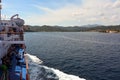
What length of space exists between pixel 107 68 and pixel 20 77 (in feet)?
96.2

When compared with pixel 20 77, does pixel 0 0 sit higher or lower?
higher

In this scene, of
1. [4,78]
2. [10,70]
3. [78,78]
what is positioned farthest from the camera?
[78,78]

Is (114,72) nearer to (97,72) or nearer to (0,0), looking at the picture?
(97,72)

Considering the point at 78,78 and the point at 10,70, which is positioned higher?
the point at 10,70

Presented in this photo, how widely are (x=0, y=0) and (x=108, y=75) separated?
2596cm

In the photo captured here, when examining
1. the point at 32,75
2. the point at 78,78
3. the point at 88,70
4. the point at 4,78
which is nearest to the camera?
the point at 4,78

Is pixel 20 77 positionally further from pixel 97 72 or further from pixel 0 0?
pixel 97 72

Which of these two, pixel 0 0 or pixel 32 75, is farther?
pixel 0 0

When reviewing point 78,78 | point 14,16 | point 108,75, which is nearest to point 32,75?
point 78,78

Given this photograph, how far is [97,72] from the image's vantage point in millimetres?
39031

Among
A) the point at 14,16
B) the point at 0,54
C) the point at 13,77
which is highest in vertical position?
the point at 14,16

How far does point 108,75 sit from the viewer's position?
122 ft

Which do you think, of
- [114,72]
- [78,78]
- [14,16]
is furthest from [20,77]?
[14,16]

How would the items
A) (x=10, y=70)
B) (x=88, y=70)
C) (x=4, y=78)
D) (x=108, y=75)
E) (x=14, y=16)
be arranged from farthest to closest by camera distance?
1. (x=14, y=16)
2. (x=88, y=70)
3. (x=108, y=75)
4. (x=10, y=70)
5. (x=4, y=78)
